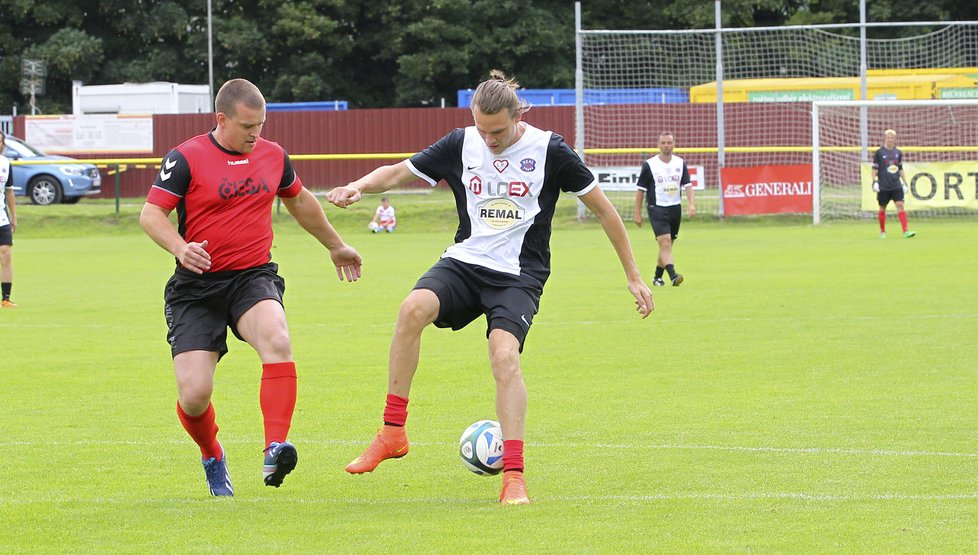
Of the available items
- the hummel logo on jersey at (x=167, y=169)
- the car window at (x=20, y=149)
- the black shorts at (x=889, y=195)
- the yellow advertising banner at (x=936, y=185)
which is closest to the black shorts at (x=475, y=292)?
the hummel logo on jersey at (x=167, y=169)

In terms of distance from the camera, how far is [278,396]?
6.43 meters

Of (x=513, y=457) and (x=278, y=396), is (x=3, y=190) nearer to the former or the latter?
(x=278, y=396)

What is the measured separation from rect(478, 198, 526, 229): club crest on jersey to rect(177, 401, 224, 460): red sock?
1.60m

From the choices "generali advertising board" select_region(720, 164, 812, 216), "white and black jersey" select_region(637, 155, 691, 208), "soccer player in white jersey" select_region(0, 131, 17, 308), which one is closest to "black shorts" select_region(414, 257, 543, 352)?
"soccer player in white jersey" select_region(0, 131, 17, 308)

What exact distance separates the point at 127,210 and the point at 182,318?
27760mm

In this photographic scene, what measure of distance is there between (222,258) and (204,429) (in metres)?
0.81

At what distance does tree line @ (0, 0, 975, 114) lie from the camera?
51.0m

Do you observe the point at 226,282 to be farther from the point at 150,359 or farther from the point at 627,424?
the point at 150,359

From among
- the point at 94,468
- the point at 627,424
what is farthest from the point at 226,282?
the point at 627,424

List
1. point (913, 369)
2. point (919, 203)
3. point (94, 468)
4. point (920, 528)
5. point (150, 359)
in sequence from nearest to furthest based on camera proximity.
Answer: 1. point (920, 528)
2. point (94, 468)
3. point (913, 369)
4. point (150, 359)
5. point (919, 203)

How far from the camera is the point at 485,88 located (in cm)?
661

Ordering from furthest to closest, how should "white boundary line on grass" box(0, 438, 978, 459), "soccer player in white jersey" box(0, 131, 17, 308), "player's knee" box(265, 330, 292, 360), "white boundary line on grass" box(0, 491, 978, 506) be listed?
"soccer player in white jersey" box(0, 131, 17, 308) < "white boundary line on grass" box(0, 438, 978, 459) < "player's knee" box(265, 330, 292, 360) < "white boundary line on grass" box(0, 491, 978, 506)

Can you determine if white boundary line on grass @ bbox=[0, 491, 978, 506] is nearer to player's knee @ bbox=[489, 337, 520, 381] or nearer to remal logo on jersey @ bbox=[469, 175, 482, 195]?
player's knee @ bbox=[489, 337, 520, 381]

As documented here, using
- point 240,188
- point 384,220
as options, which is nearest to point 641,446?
point 240,188
